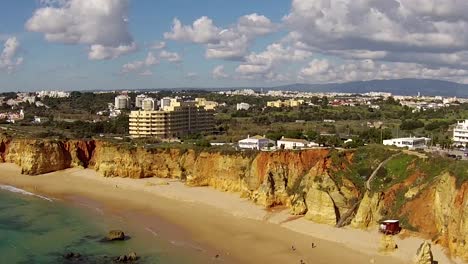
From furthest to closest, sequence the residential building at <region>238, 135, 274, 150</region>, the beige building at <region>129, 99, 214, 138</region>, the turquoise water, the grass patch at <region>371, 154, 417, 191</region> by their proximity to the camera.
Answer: the beige building at <region>129, 99, 214, 138</region>, the residential building at <region>238, 135, 274, 150</region>, the grass patch at <region>371, 154, 417, 191</region>, the turquoise water

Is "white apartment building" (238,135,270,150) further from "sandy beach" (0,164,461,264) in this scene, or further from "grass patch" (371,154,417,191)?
"grass patch" (371,154,417,191)

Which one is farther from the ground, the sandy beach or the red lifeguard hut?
the red lifeguard hut

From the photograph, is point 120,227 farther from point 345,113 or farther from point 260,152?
point 345,113

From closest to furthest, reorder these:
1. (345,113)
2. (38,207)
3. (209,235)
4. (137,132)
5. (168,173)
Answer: (209,235), (38,207), (168,173), (137,132), (345,113)

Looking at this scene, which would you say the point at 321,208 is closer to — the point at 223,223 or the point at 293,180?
the point at 293,180

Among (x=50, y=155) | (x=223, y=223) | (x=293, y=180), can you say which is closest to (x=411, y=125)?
(x=293, y=180)

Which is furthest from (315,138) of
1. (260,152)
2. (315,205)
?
(315,205)

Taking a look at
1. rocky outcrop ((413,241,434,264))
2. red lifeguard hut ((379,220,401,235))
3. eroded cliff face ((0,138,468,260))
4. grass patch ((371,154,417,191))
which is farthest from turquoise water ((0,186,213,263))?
grass patch ((371,154,417,191))
